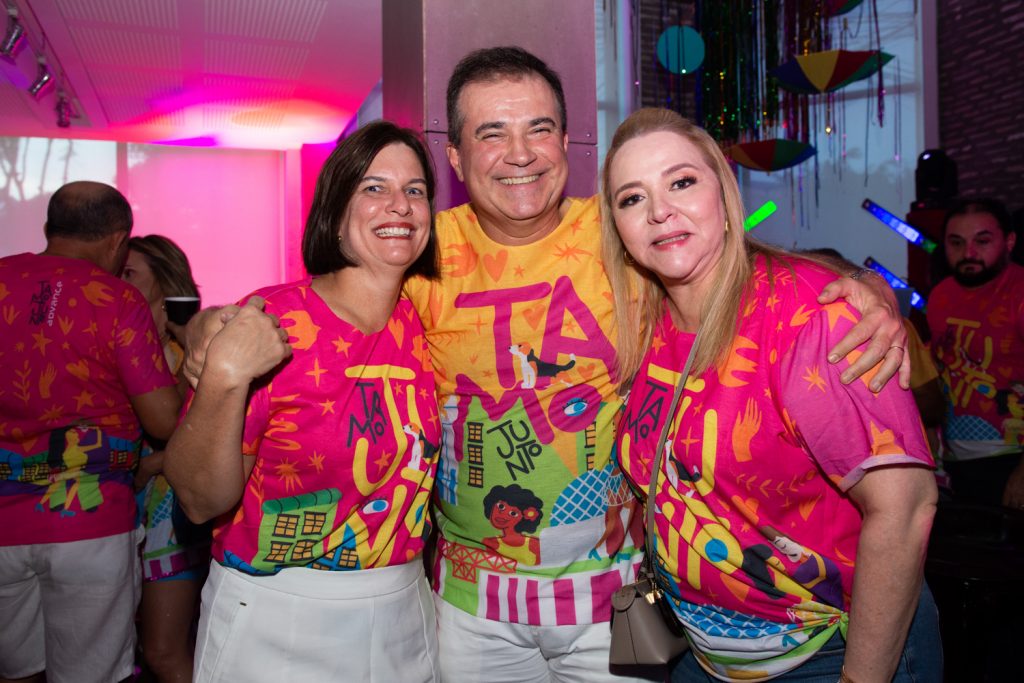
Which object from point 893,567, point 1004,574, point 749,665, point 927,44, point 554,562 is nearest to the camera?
point 893,567

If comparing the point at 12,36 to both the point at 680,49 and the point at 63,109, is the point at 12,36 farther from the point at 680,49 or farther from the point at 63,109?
the point at 680,49

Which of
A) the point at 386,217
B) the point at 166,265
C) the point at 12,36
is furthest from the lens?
the point at 12,36

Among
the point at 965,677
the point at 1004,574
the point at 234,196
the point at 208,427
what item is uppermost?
the point at 234,196

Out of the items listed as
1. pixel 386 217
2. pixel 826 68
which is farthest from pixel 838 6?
pixel 386 217

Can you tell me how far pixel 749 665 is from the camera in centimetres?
135

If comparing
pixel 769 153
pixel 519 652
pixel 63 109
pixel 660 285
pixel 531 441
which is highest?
pixel 63 109

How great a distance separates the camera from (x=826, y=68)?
6.04 m

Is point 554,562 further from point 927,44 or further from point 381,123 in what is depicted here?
→ point 927,44

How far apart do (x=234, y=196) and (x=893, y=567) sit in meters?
10.2

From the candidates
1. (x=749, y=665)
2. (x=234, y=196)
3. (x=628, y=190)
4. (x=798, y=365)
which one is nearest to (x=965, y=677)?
(x=749, y=665)

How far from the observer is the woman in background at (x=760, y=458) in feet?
3.89

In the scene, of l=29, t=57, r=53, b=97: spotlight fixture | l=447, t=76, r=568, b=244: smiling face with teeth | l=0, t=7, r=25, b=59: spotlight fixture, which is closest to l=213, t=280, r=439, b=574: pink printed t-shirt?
l=447, t=76, r=568, b=244: smiling face with teeth

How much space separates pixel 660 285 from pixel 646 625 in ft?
2.34

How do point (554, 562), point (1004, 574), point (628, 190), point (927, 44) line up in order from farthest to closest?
point (927, 44) → point (1004, 574) → point (554, 562) → point (628, 190)
